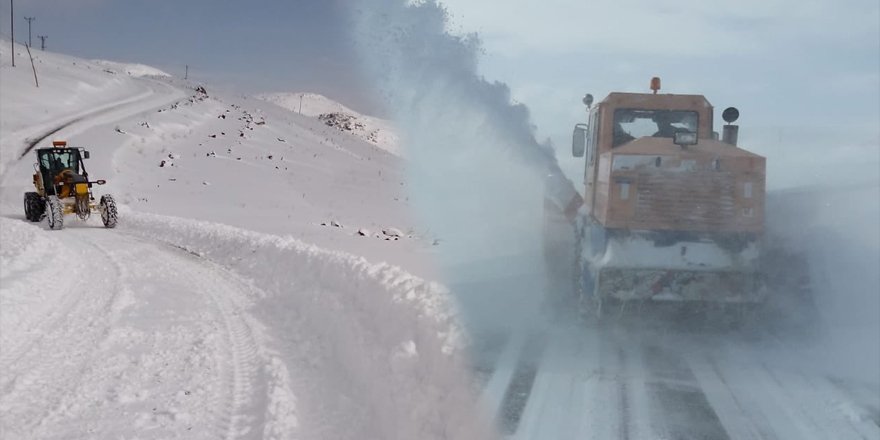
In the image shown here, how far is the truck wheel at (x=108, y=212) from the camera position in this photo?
19.3 meters

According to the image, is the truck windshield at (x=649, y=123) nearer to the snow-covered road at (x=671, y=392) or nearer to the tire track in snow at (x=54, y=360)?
the snow-covered road at (x=671, y=392)

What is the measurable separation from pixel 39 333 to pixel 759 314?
8434 mm

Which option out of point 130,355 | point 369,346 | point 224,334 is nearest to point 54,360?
point 130,355

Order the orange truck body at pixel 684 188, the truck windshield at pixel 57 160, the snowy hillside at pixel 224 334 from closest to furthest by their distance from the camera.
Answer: the snowy hillside at pixel 224 334
the orange truck body at pixel 684 188
the truck windshield at pixel 57 160

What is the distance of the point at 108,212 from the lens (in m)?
19.3

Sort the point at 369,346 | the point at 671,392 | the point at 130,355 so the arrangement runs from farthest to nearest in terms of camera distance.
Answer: the point at 130,355 → the point at 369,346 → the point at 671,392

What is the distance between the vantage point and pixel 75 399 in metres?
6.07

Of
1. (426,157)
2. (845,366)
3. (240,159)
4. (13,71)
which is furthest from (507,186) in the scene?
(13,71)

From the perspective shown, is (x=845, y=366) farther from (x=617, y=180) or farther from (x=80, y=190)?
(x=80, y=190)

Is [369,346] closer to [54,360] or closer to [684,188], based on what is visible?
[54,360]

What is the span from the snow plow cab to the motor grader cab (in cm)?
1532

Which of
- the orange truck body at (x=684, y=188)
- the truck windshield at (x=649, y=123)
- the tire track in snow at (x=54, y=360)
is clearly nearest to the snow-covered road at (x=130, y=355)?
the tire track in snow at (x=54, y=360)

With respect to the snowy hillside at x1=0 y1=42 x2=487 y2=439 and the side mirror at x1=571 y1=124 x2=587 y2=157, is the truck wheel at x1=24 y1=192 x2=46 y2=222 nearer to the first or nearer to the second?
the snowy hillside at x1=0 y1=42 x2=487 y2=439

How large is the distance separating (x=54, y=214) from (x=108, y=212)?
133 cm
